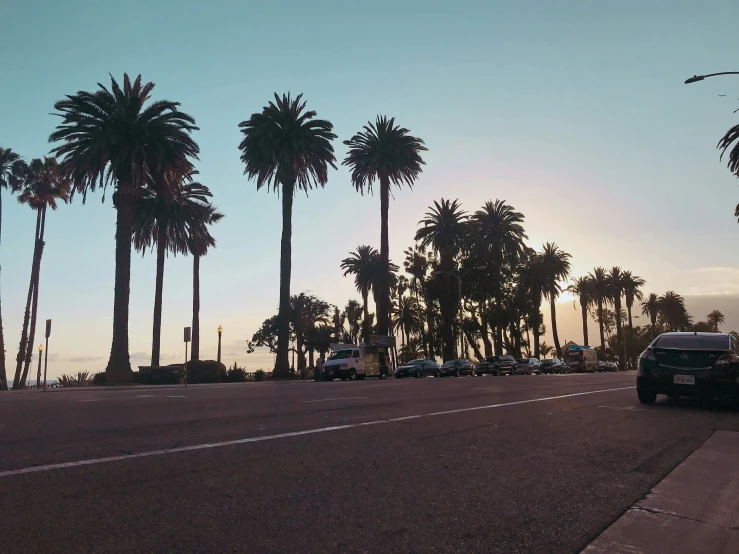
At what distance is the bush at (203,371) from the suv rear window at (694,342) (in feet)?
116

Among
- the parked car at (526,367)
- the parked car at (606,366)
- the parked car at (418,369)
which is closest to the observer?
the parked car at (418,369)

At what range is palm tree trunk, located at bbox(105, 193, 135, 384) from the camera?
3938cm

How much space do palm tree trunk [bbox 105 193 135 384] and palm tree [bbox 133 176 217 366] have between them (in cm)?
872

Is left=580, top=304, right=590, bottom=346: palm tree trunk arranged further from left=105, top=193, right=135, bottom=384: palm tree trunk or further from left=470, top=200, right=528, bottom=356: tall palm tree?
left=105, top=193, right=135, bottom=384: palm tree trunk

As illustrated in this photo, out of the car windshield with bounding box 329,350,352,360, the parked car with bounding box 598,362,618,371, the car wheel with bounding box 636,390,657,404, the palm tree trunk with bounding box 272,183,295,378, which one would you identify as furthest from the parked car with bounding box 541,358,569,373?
the car wheel with bounding box 636,390,657,404

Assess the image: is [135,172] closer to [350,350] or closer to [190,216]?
[190,216]

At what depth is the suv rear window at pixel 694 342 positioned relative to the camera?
12.6 m

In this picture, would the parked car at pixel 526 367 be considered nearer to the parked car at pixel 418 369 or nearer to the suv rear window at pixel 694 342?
the parked car at pixel 418 369

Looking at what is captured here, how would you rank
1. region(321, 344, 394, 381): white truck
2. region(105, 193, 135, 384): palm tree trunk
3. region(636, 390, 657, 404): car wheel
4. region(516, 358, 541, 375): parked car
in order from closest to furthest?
region(636, 390, 657, 404): car wheel < region(105, 193, 135, 384): palm tree trunk < region(321, 344, 394, 381): white truck < region(516, 358, 541, 375): parked car

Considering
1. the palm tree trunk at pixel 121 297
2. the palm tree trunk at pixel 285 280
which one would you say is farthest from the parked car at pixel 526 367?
the palm tree trunk at pixel 121 297

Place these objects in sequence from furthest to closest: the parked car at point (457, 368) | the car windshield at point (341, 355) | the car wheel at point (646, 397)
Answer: the parked car at point (457, 368)
the car windshield at point (341, 355)
the car wheel at point (646, 397)

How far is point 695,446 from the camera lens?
780 cm

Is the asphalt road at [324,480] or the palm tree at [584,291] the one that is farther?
the palm tree at [584,291]

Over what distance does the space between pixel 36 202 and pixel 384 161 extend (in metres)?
33.4
